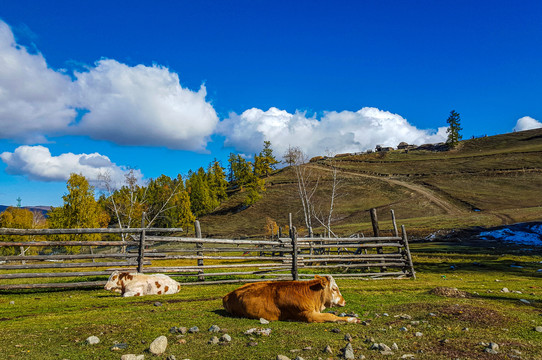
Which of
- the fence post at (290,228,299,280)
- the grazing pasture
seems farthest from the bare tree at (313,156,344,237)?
the grazing pasture

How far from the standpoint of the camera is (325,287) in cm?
574

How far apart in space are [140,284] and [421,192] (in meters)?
61.8

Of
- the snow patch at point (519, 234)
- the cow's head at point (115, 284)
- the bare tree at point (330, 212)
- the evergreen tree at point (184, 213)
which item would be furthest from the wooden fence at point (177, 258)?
the evergreen tree at point (184, 213)

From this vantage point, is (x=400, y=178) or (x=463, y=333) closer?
(x=463, y=333)

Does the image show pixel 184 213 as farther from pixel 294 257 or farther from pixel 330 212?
pixel 294 257

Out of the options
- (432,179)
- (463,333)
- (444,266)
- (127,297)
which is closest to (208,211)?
(432,179)

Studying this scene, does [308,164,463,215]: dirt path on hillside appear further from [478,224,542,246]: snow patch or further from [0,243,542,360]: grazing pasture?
[0,243,542,360]: grazing pasture

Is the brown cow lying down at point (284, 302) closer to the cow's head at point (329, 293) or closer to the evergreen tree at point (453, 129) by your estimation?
the cow's head at point (329, 293)

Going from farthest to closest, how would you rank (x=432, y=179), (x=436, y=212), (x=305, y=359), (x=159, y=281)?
(x=432, y=179) → (x=436, y=212) → (x=159, y=281) → (x=305, y=359)

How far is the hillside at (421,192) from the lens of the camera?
4600cm

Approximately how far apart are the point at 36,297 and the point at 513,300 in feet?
35.1

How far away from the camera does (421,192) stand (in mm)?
61938

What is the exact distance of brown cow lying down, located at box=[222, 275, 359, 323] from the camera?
5359 mm

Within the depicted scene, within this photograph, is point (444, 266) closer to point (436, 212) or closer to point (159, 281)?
point (159, 281)
